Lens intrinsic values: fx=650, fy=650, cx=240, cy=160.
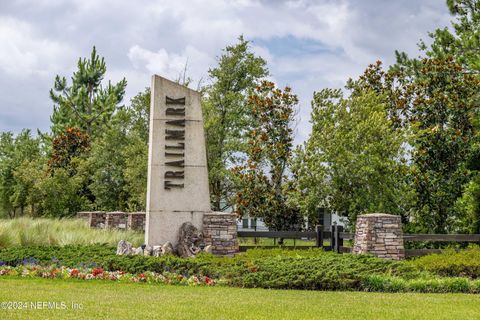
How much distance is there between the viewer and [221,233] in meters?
19.5

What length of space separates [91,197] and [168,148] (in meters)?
24.8

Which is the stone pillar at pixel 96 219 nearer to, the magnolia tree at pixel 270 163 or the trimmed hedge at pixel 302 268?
the magnolia tree at pixel 270 163

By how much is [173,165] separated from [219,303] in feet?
31.3

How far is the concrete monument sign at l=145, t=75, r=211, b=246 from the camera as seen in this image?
770 inches

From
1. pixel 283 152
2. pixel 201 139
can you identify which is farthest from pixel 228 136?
pixel 201 139

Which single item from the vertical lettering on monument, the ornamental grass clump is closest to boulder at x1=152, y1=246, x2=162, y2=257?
the vertical lettering on monument

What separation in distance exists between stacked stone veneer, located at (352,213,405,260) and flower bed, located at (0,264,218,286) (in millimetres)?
5356

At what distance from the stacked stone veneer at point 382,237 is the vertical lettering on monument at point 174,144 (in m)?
5.70

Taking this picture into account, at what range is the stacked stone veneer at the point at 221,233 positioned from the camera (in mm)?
19328

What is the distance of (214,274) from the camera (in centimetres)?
1429

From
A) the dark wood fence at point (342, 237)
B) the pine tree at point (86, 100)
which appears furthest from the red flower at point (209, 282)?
the pine tree at point (86, 100)

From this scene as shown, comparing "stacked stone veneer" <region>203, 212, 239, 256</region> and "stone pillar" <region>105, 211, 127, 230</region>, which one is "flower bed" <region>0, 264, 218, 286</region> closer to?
"stacked stone veneer" <region>203, 212, 239, 256</region>

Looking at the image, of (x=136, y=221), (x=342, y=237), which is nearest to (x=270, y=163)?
(x=136, y=221)

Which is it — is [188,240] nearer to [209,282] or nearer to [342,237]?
[342,237]
